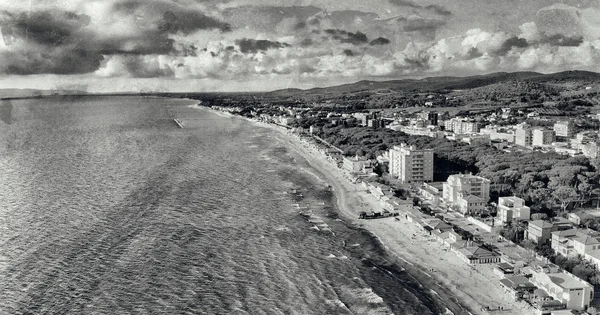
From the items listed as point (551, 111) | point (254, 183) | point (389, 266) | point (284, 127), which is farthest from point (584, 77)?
point (389, 266)

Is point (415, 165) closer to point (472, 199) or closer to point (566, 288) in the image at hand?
point (472, 199)

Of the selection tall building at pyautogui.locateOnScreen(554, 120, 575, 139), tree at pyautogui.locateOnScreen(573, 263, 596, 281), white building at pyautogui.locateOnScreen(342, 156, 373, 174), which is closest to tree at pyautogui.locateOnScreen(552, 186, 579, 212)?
tree at pyautogui.locateOnScreen(573, 263, 596, 281)

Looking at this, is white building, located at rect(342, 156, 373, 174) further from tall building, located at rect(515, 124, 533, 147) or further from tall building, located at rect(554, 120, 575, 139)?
tall building, located at rect(554, 120, 575, 139)

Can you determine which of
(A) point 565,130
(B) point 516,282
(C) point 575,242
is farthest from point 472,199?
(A) point 565,130

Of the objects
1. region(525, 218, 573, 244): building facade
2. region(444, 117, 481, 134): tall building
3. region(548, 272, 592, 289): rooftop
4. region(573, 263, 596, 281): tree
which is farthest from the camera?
region(444, 117, 481, 134): tall building

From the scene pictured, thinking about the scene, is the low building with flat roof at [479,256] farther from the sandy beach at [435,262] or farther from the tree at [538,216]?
the tree at [538,216]

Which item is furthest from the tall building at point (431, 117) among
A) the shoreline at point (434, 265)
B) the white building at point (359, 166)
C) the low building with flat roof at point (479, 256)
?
the low building with flat roof at point (479, 256)
